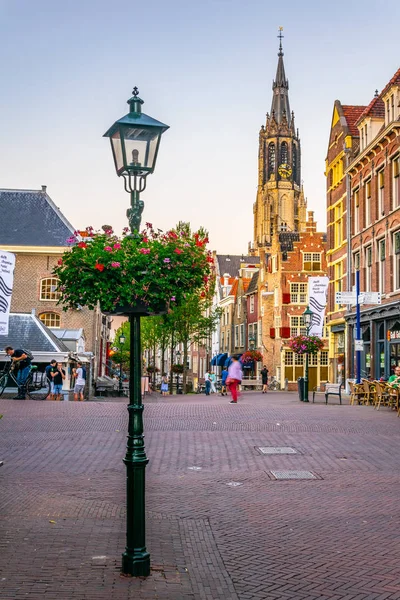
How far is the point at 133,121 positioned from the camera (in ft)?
21.0

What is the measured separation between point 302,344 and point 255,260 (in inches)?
2176

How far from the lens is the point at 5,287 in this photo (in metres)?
22.8

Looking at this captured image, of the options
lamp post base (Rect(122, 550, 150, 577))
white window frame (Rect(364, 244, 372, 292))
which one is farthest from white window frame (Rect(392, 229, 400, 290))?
lamp post base (Rect(122, 550, 150, 577))

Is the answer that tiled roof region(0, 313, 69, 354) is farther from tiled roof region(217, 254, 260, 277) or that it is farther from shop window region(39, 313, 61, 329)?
tiled roof region(217, 254, 260, 277)

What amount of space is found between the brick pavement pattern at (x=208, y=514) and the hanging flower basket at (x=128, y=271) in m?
2.30

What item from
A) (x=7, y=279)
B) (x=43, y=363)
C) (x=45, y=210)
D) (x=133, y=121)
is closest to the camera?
(x=133, y=121)

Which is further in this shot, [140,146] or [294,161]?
[294,161]

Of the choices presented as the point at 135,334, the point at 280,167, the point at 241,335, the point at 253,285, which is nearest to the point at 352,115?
the point at 253,285

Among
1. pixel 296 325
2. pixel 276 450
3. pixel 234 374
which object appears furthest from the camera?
pixel 296 325

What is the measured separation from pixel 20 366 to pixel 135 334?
20099 mm

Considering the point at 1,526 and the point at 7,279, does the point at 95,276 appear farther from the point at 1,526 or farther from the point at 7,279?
the point at 7,279

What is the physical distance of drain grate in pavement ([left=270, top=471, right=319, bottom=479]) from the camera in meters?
10.6

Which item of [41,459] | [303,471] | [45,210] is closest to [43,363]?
[45,210]

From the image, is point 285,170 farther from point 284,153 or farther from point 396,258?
point 396,258
